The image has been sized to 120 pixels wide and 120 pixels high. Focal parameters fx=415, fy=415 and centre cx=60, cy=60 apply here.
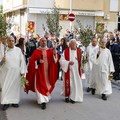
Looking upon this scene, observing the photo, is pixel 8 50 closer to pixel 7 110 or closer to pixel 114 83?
pixel 7 110

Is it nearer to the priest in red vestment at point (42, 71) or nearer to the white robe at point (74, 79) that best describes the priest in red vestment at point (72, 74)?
the white robe at point (74, 79)

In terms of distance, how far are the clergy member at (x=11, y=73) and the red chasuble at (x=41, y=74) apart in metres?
0.33

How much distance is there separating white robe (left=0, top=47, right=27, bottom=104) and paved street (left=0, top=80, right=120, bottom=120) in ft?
0.99

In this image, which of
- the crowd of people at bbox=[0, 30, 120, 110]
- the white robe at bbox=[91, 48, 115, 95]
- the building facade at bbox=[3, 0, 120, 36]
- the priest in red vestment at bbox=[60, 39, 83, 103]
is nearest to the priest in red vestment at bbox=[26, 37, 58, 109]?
the crowd of people at bbox=[0, 30, 120, 110]

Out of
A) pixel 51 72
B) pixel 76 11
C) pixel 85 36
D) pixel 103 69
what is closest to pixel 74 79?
pixel 51 72

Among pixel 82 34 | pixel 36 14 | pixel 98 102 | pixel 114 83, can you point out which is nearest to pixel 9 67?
pixel 98 102

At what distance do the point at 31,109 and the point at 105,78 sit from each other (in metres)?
2.66

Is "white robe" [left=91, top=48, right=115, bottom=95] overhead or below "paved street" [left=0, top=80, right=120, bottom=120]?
overhead

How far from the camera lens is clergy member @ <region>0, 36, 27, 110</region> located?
9.66 metres

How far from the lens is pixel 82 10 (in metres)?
36.7

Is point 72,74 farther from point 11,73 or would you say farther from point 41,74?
point 11,73

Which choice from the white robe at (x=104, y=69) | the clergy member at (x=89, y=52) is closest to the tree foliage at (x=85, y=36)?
the clergy member at (x=89, y=52)

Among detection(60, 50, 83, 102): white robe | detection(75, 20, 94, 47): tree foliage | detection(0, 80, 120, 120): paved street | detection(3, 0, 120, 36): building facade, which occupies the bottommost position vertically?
detection(0, 80, 120, 120): paved street

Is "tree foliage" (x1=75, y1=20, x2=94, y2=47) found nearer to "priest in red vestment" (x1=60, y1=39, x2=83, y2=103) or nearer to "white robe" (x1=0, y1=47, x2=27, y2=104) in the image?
"priest in red vestment" (x1=60, y1=39, x2=83, y2=103)
